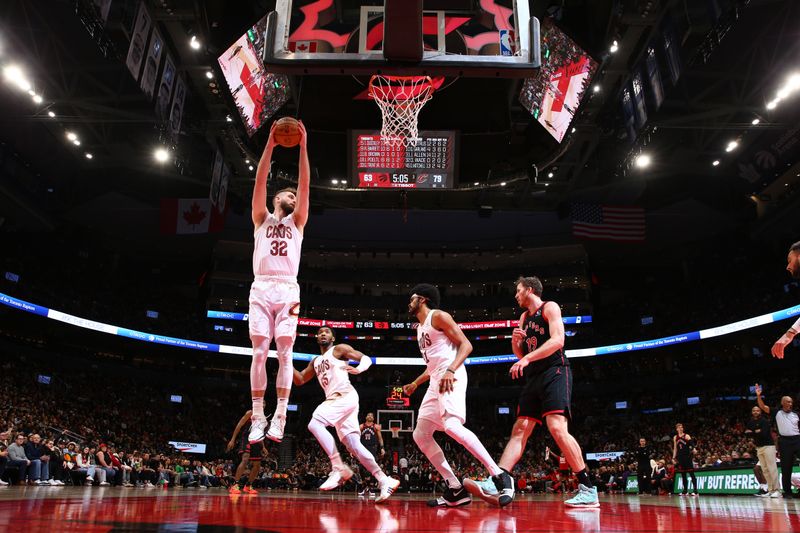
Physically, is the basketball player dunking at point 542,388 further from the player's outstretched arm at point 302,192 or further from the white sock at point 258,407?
the player's outstretched arm at point 302,192

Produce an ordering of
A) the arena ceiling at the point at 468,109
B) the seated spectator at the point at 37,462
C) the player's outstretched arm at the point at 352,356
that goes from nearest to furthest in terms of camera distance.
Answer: the player's outstretched arm at the point at 352,356 < the seated spectator at the point at 37,462 < the arena ceiling at the point at 468,109

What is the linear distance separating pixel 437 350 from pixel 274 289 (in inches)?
63.4

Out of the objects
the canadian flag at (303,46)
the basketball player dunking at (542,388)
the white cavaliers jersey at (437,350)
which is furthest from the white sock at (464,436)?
the canadian flag at (303,46)

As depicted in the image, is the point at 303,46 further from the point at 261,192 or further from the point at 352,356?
the point at 352,356

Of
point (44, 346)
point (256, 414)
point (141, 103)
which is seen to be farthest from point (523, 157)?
point (44, 346)

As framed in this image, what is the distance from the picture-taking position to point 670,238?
3512 cm

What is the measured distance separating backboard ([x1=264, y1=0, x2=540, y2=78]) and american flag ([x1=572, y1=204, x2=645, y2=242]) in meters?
15.8

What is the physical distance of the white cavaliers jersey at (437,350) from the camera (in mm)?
5441

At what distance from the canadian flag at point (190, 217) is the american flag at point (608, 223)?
44.2ft

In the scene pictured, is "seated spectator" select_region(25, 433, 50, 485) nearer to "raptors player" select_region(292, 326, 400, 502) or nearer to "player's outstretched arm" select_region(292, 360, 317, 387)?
"player's outstretched arm" select_region(292, 360, 317, 387)

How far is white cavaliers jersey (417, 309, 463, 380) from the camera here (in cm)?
544

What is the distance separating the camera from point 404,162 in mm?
14961

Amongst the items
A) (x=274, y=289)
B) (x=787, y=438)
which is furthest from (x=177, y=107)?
(x=787, y=438)

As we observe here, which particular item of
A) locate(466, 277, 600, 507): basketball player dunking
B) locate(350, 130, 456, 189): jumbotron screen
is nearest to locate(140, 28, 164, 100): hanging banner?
locate(350, 130, 456, 189): jumbotron screen
